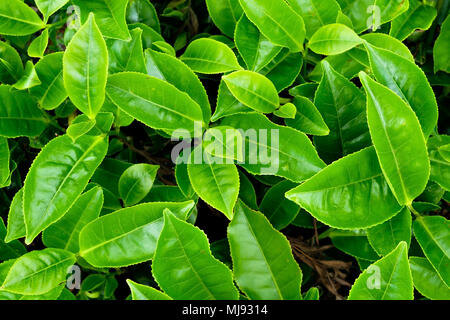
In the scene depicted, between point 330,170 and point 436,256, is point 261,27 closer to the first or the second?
point 330,170

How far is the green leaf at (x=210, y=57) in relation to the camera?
866 mm

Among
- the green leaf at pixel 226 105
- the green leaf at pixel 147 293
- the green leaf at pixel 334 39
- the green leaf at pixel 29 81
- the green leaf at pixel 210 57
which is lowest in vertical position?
the green leaf at pixel 147 293

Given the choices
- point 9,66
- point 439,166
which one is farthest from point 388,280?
point 9,66

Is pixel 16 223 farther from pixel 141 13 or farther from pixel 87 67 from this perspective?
pixel 141 13

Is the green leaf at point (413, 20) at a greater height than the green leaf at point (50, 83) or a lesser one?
greater

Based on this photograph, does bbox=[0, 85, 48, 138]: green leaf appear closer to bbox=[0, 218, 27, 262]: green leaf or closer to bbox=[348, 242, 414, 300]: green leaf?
bbox=[0, 218, 27, 262]: green leaf

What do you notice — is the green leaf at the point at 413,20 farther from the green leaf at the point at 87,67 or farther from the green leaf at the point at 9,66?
the green leaf at the point at 9,66

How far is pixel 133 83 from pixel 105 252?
1.00 ft

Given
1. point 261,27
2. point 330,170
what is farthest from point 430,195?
point 261,27

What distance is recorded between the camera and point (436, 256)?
77 centimetres

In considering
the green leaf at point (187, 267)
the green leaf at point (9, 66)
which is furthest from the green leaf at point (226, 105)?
the green leaf at point (9, 66)

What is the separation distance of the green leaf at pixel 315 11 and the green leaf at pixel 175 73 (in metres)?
0.25

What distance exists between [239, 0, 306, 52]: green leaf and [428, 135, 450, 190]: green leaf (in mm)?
332
